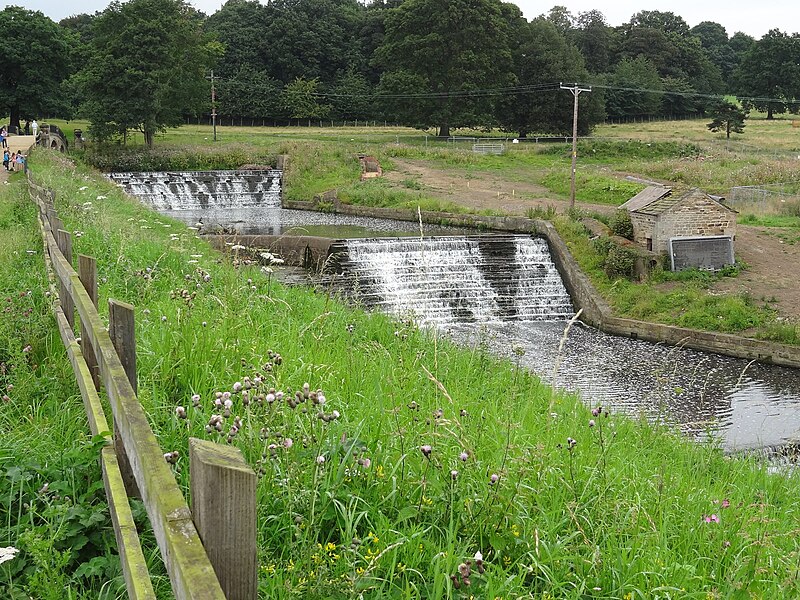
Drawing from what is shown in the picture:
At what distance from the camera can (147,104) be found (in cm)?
4159

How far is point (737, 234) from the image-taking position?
25.4 meters

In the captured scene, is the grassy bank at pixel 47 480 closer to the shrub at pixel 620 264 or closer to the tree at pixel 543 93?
the shrub at pixel 620 264

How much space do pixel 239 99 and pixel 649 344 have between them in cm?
5601

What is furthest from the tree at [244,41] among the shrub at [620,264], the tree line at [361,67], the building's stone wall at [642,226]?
the shrub at [620,264]

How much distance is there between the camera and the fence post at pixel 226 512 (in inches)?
59.2

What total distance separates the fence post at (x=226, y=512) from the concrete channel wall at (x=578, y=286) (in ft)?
37.8

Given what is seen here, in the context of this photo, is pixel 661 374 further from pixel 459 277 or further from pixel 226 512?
pixel 459 277

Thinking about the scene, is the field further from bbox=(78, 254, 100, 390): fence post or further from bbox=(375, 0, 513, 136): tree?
bbox=(78, 254, 100, 390): fence post

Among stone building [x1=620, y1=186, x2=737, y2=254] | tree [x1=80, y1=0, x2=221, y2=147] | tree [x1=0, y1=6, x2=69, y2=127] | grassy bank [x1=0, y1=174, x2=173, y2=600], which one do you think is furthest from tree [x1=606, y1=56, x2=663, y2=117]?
grassy bank [x1=0, y1=174, x2=173, y2=600]

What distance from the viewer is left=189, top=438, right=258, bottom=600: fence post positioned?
59.2 inches

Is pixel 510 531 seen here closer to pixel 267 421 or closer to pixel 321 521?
pixel 321 521

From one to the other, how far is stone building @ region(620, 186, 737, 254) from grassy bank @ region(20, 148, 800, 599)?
54.7 feet

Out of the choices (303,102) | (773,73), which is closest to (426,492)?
(303,102)

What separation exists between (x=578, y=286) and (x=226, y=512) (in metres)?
20.8
